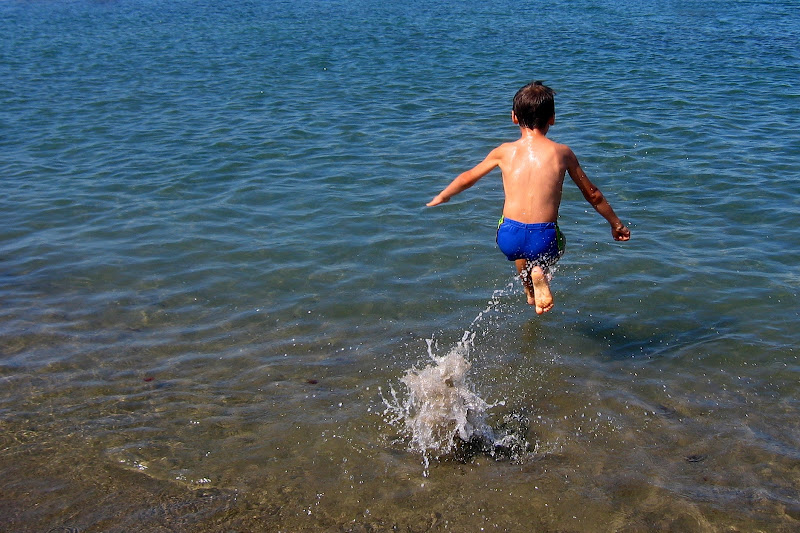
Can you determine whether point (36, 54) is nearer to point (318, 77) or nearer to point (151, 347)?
point (318, 77)

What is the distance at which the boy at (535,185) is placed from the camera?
5.34 m

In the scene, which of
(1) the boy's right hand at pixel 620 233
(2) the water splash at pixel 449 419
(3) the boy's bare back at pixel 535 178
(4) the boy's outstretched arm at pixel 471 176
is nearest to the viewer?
(2) the water splash at pixel 449 419

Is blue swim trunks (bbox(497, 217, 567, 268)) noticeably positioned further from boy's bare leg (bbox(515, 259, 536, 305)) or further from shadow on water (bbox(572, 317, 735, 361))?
shadow on water (bbox(572, 317, 735, 361))

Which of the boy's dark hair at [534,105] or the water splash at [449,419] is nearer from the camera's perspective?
the water splash at [449,419]

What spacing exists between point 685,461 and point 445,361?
1.63 meters

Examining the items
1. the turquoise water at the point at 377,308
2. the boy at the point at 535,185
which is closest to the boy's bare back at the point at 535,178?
the boy at the point at 535,185

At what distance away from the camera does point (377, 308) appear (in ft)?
22.6

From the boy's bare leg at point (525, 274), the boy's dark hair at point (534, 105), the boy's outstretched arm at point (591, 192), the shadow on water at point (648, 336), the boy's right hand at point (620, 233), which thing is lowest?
the shadow on water at point (648, 336)

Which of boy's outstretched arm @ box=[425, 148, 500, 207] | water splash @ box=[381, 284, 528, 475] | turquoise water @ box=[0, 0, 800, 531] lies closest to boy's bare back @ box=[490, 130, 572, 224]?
boy's outstretched arm @ box=[425, 148, 500, 207]

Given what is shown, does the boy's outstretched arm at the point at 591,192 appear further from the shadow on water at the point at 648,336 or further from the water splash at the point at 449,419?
the water splash at the point at 449,419

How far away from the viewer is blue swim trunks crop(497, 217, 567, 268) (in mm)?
5383

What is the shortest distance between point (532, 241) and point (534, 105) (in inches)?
37.0

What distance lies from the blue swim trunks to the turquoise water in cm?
98

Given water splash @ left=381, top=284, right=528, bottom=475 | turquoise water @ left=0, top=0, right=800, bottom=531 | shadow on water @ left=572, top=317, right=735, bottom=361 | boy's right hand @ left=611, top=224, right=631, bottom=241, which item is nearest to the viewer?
turquoise water @ left=0, top=0, right=800, bottom=531
